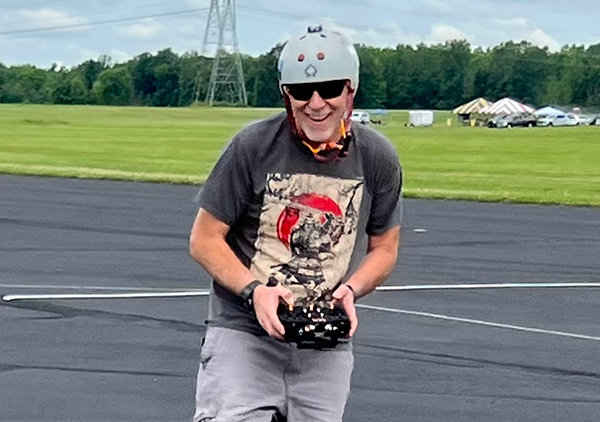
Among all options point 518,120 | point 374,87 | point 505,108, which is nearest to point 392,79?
point 374,87

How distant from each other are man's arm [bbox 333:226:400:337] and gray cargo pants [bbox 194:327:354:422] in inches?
9.1

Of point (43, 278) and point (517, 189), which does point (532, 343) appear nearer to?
point (43, 278)

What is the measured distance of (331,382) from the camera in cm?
444

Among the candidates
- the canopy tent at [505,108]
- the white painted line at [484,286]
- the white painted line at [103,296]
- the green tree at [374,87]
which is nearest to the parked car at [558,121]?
the canopy tent at [505,108]

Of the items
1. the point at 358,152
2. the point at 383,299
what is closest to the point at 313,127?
the point at 358,152

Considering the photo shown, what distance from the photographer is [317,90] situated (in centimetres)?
418

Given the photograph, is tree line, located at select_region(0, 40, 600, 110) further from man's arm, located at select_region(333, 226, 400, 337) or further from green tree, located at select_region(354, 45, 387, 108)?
man's arm, located at select_region(333, 226, 400, 337)

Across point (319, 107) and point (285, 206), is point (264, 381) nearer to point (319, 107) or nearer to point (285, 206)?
point (285, 206)

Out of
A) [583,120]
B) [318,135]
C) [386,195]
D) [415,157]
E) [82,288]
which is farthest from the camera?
[583,120]

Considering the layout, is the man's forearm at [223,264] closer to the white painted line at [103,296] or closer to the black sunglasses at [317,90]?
the black sunglasses at [317,90]

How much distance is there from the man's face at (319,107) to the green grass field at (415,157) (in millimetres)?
19449

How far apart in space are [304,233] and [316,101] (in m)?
0.43

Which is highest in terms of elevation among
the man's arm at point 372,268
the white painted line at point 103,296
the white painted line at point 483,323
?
the man's arm at point 372,268

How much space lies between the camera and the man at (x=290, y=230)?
13.8ft
